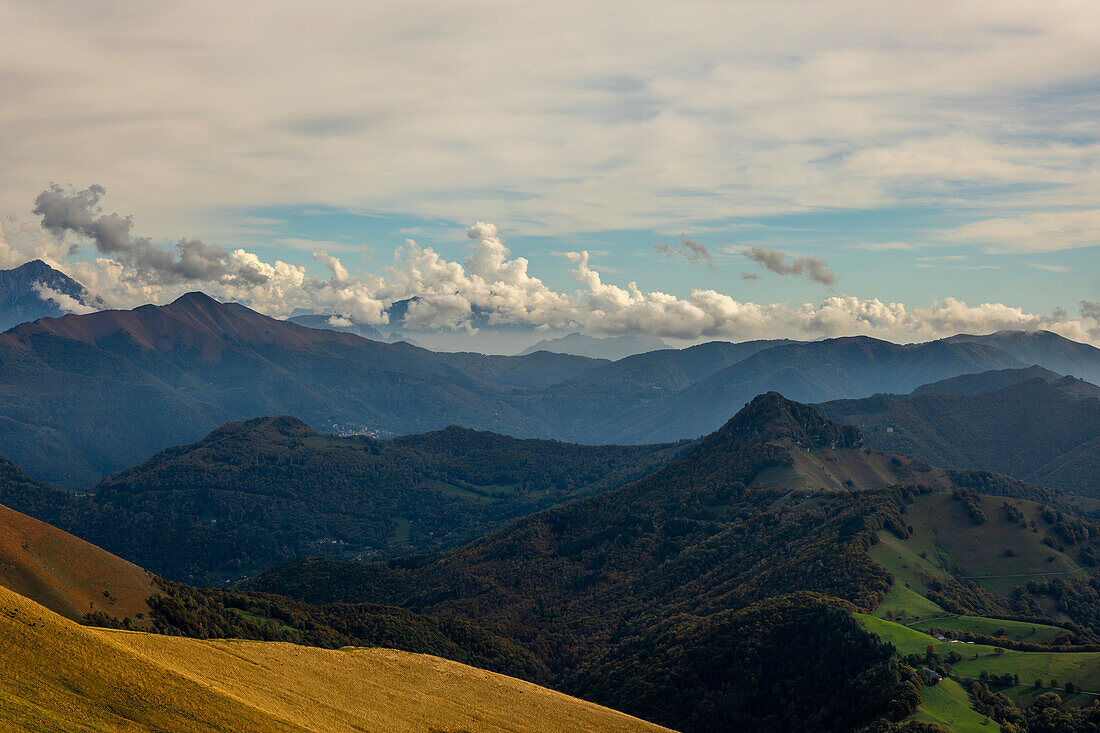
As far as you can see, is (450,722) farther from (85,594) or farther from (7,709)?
(85,594)

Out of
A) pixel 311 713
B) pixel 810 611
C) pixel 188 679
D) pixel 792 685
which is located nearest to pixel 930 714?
pixel 792 685

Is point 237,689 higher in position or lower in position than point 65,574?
higher

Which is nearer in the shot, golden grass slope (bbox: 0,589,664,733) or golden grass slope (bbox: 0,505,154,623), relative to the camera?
golden grass slope (bbox: 0,589,664,733)

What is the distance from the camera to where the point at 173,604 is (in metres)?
146

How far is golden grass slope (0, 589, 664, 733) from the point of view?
60.2 m

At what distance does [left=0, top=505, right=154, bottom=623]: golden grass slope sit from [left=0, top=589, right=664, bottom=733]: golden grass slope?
43.0m

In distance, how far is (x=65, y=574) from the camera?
136250mm

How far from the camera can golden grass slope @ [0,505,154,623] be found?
125 m

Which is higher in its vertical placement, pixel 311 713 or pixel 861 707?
pixel 311 713

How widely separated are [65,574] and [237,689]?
259 feet

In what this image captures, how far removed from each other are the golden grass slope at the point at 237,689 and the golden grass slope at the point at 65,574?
42964 millimetres

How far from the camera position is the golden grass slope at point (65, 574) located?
125m

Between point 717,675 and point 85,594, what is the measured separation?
134m

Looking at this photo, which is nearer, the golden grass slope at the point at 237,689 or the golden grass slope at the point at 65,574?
the golden grass slope at the point at 237,689
